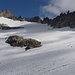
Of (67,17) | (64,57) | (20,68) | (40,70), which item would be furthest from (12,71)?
(67,17)

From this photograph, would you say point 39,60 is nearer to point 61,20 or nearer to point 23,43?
point 23,43

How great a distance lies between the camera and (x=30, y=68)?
2767 centimetres

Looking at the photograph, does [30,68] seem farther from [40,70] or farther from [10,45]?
[10,45]

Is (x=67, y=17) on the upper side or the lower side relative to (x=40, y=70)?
upper

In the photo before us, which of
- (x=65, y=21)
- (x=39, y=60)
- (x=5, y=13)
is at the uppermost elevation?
(x=5, y=13)

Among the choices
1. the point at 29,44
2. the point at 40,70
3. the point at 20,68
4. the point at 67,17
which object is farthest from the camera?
the point at 67,17

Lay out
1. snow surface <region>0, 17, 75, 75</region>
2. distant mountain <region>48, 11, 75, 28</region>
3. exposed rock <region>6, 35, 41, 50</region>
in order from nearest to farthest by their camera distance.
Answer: snow surface <region>0, 17, 75, 75</region> < exposed rock <region>6, 35, 41, 50</region> < distant mountain <region>48, 11, 75, 28</region>

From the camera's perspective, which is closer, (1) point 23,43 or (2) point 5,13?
(1) point 23,43

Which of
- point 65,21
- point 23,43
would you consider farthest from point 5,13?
point 23,43

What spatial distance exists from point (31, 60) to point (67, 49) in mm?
6099

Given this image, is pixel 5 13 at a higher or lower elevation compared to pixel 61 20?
higher

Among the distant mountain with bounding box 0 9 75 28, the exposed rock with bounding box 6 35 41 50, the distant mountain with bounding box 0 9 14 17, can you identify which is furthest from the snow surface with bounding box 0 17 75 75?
the distant mountain with bounding box 0 9 14 17

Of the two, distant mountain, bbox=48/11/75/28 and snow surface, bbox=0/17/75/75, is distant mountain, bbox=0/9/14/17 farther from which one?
snow surface, bbox=0/17/75/75

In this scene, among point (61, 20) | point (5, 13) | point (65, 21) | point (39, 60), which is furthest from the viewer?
point (5, 13)
